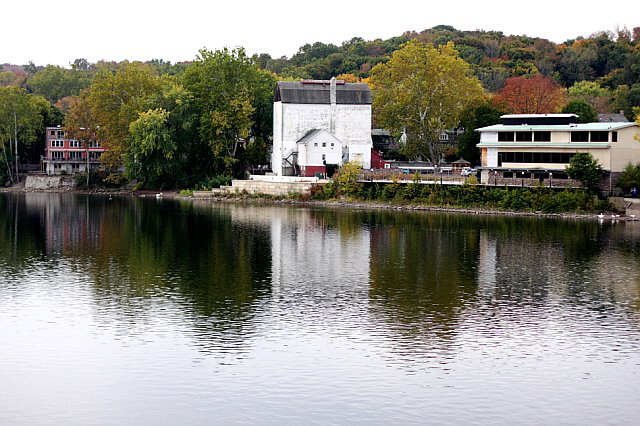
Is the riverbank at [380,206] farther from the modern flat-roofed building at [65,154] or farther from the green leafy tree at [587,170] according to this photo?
the modern flat-roofed building at [65,154]

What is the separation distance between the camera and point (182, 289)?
1405 inches

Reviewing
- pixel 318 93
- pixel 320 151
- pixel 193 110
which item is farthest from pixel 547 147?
pixel 193 110

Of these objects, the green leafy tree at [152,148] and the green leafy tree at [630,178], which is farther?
the green leafy tree at [152,148]

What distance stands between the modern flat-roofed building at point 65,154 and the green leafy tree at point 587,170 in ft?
203

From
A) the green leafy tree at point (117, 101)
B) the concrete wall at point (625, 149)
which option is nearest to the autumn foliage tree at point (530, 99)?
the concrete wall at point (625, 149)

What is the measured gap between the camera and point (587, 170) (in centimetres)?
6462

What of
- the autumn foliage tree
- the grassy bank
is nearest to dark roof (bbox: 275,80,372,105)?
the grassy bank

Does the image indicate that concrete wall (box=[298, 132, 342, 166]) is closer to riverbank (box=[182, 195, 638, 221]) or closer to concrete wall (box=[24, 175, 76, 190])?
riverbank (box=[182, 195, 638, 221])

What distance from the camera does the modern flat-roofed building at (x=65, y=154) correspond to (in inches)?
4294

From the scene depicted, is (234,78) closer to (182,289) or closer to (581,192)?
(581,192)

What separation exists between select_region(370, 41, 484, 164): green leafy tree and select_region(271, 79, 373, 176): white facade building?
12.8 feet

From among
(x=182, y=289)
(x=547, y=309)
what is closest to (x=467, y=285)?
(x=547, y=309)

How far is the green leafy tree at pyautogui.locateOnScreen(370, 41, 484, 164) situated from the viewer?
284 ft

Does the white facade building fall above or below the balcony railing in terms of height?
above
